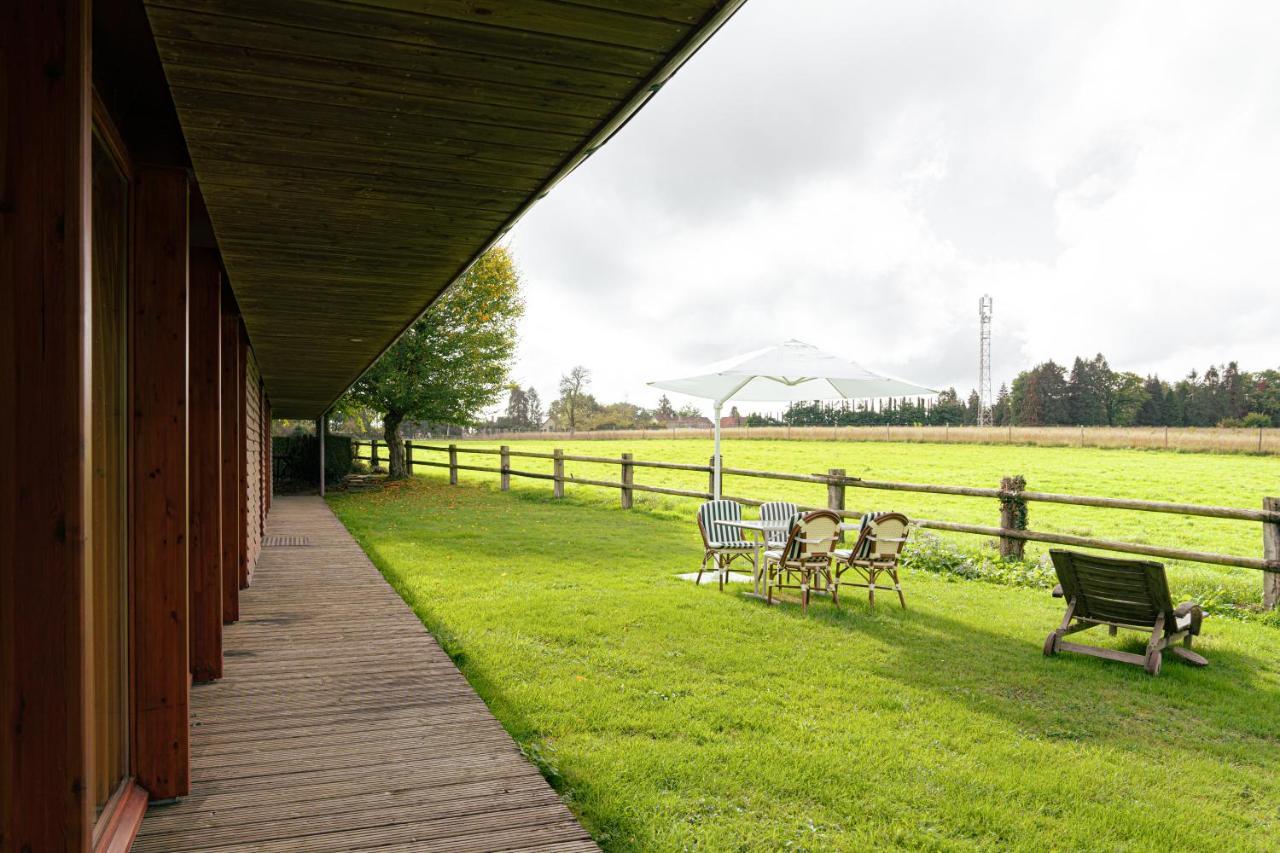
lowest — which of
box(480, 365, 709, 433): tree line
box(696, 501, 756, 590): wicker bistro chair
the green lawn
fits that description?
the green lawn

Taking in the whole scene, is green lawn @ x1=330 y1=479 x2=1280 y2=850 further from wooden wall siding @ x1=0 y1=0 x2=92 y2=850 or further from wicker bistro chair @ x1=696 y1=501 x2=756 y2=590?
wooden wall siding @ x1=0 y1=0 x2=92 y2=850

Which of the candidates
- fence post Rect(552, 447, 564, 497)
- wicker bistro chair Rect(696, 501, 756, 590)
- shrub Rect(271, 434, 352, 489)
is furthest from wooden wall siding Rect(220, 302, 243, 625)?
shrub Rect(271, 434, 352, 489)

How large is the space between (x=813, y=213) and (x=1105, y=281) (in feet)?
129

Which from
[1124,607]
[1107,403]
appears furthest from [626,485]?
[1107,403]

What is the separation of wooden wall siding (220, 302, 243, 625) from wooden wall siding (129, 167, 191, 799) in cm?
284

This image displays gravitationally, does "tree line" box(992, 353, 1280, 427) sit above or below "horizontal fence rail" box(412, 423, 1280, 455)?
above

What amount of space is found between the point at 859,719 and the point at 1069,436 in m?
32.3

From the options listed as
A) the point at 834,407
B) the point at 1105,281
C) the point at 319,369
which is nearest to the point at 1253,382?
the point at 834,407

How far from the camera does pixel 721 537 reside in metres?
8.17

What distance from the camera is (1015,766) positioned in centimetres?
367

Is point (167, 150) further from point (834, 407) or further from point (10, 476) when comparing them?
point (834, 407)

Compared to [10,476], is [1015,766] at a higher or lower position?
lower

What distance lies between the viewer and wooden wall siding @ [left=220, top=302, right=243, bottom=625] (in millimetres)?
5875

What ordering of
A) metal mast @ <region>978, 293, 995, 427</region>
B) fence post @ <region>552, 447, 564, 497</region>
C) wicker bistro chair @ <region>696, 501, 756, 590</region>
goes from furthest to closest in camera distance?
metal mast @ <region>978, 293, 995, 427</region>
fence post @ <region>552, 447, 564, 497</region>
wicker bistro chair @ <region>696, 501, 756, 590</region>
